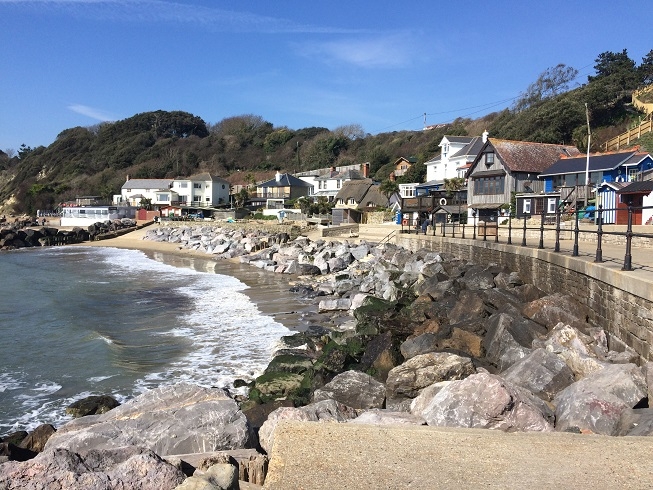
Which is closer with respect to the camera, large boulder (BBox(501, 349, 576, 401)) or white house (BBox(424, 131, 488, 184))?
large boulder (BBox(501, 349, 576, 401))

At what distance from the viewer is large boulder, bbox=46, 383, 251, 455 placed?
548cm

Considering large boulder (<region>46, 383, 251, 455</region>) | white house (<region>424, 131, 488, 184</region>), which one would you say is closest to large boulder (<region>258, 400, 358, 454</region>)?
large boulder (<region>46, 383, 251, 455</region>)

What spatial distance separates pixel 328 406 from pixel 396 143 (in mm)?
83624

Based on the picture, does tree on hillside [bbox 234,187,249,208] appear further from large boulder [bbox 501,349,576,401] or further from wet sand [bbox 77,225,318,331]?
large boulder [bbox 501,349,576,401]

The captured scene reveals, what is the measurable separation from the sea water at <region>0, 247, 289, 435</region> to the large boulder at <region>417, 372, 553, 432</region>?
19.7 ft

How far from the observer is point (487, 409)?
17.8ft

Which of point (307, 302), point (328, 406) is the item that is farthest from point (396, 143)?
point (328, 406)

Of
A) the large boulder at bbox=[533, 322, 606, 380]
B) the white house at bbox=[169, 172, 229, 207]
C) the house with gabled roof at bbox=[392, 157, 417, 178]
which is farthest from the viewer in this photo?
the white house at bbox=[169, 172, 229, 207]

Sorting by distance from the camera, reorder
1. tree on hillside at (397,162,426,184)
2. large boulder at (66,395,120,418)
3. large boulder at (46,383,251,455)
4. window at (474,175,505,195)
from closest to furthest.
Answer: large boulder at (46,383,251,455)
large boulder at (66,395,120,418)
window at (474,175,505,195)
tree on hillside at (397,162,426,184)

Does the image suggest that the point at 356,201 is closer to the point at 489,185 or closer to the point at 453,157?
A: the point at 453,157

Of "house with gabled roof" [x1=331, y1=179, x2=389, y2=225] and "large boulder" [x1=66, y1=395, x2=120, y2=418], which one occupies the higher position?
"house with gabled roof" [x1=331, y1=179, x2=389, y2=225]

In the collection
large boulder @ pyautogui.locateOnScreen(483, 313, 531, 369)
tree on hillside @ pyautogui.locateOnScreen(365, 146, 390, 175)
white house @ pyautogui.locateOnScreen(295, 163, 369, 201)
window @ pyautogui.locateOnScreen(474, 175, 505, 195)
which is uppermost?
tree on hillside @ pyautogui.locateOnScreen(365, 146, 390, 175)

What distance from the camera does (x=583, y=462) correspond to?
13.0 feet

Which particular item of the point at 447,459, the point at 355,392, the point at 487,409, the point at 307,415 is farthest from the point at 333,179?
the point at 447,459
